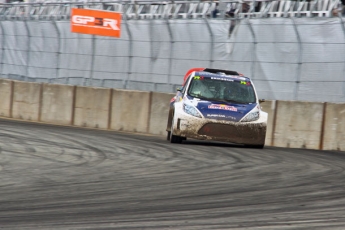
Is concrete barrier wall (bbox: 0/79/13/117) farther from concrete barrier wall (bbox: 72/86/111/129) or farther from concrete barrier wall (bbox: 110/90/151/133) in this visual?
concrete barrier wall (bbox: 110/90/151/133)

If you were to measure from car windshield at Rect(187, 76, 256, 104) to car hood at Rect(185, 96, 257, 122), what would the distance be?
1.16ft

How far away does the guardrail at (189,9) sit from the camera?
1925cm

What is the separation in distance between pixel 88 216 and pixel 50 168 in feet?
12.3

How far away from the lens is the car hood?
15.0 m

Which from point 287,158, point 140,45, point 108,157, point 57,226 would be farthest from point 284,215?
point 140,45

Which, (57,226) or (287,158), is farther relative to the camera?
(287,158)

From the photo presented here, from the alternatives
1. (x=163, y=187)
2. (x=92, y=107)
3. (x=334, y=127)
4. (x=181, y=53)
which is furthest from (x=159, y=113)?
(x=163, y=187)

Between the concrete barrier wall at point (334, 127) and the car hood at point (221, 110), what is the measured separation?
2.42 metres

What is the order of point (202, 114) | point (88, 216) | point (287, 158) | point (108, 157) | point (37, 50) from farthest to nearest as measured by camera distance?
1. point (37, 50)
2. point (202, 114)
3. point (287, 158)
4. point (108, 157)
5. point (88, 216)

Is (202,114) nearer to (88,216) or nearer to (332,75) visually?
(332,75)

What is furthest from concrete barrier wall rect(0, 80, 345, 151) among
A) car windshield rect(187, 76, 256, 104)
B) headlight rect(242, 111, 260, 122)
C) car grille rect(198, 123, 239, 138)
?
car grille rect(198, 123, 239, 138)

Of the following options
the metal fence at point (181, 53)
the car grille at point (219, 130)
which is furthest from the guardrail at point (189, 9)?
the car grille at point (219, 130)

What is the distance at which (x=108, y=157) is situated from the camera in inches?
473

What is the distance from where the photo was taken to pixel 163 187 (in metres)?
8.76
